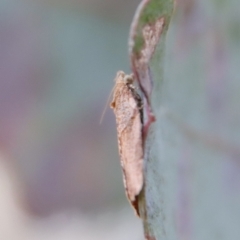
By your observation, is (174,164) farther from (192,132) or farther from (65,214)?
(65,214)

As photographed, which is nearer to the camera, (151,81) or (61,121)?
(151,81)

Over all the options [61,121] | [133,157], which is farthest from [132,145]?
[61,121]

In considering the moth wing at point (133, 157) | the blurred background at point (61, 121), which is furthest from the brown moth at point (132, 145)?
the blurred background at point (61, 121)

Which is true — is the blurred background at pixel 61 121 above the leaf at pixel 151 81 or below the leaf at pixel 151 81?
above

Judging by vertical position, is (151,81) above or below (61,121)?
below

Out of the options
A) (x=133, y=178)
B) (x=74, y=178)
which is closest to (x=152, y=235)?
(x=133, y=178)

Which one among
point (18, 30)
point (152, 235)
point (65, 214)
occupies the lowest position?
point (152, 235)

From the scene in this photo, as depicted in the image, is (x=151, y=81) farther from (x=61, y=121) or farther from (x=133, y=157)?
(x=61, y=121)

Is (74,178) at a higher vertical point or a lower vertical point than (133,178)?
higher

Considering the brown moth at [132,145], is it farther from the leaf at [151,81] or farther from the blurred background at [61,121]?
the blurred background at [61,121]
